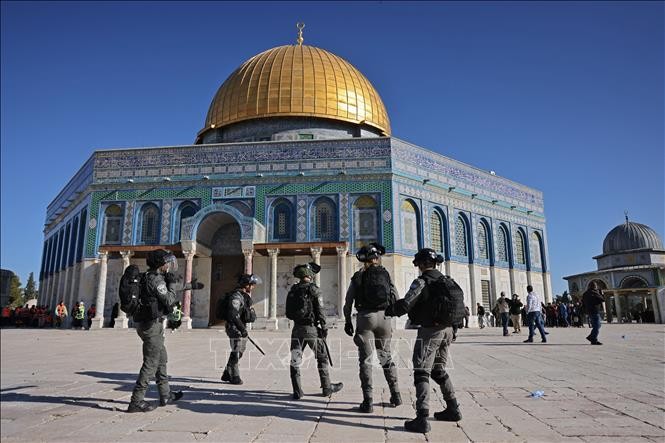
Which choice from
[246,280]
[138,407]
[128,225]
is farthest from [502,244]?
[138,407]

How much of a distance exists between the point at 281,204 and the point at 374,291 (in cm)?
1789

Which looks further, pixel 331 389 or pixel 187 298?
pixel 187 298

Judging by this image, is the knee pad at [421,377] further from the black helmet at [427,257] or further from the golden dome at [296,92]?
the golden dome at [296,92]

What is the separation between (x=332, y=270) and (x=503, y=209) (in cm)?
1172

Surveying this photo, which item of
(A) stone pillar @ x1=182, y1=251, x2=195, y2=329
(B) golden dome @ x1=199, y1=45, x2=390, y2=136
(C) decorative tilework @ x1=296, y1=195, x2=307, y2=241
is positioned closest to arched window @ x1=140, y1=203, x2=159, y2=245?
(A) stone pillar @ x1=182, y1=251, x2=195, y2=329

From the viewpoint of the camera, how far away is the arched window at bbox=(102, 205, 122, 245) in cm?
2300

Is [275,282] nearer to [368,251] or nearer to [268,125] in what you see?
[268,125]

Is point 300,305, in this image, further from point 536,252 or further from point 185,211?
point 536,252

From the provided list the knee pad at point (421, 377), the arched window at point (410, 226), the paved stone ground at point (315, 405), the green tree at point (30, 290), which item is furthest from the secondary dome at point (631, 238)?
the green tree at point (30, 290)

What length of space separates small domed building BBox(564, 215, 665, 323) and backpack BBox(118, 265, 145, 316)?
35654 millimetres

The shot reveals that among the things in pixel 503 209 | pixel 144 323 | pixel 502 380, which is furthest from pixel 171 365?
pixel 503 209

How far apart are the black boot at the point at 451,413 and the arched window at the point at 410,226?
1790cm

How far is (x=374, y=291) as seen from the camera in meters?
4.71

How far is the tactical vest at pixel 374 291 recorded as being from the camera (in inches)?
185
